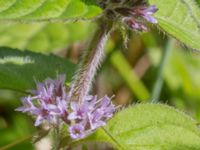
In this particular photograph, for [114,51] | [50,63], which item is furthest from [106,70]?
[50,63]

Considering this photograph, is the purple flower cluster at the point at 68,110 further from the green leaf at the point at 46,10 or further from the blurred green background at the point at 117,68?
the blurred green background at the point at 117,68

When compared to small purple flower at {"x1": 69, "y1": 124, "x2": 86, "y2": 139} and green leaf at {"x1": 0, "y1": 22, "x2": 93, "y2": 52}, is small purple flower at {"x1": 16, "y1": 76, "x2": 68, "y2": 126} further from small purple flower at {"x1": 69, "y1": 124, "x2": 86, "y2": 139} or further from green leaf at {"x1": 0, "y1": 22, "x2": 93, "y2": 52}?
green leaf at {"x1": 0, "y1": 22, "x2": 93, "y2": 52}

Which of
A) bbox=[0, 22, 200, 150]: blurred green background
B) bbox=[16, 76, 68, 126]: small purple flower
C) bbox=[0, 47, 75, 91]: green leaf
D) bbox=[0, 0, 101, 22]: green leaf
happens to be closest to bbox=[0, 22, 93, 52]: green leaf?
bbox=[0, 22, 200, 150]: blurred green background

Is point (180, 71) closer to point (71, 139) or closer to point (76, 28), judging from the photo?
point (76, 28)

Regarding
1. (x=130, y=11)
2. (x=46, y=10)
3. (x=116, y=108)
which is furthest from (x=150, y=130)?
(x=46, y=10)

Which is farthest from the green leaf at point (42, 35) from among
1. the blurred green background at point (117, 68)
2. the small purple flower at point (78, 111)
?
the small purple flower at point (78, 111)

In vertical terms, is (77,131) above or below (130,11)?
below

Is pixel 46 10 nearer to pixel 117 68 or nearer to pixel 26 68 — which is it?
pixel 26 68
